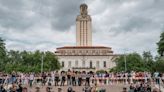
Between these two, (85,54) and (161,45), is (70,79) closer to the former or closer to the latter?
(161,45)

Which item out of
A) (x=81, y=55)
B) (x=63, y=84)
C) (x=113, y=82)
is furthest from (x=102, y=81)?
(x=81, y=55)

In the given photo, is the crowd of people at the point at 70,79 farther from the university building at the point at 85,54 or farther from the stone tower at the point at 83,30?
the stone tower at the point at 83,30

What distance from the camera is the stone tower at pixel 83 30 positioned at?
5694 inches

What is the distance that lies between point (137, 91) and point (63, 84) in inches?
419

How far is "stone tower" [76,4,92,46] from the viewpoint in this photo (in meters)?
145

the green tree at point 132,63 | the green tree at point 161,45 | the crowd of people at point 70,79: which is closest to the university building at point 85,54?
the green tree at point 132,63

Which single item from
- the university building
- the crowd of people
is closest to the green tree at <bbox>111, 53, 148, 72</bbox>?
the university building

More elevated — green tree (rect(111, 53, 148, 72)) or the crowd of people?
green tree (rect(111, 53, 148, 72))

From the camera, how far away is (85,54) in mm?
145375

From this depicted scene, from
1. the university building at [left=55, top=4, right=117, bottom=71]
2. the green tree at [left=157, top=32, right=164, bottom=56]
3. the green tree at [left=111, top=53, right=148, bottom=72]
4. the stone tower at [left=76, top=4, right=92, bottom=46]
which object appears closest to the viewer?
the green tree at [left=157, top=32, right=164, bottom=56]

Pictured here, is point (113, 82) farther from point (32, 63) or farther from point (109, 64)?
point (109, 64)

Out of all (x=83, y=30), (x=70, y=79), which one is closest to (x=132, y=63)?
(x=83, y=30)

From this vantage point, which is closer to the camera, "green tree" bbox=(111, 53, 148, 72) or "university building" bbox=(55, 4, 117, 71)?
"green tree" bbox=(111, 53, 148, 72)

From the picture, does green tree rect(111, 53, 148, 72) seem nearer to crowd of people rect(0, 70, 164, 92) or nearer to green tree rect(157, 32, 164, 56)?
green tree rect(157, 32, 164, 56)
